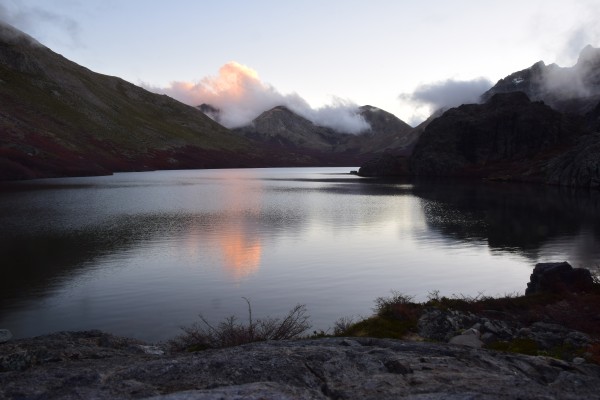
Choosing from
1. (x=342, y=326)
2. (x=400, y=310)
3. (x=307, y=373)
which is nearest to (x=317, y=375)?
(x=307, y=373)

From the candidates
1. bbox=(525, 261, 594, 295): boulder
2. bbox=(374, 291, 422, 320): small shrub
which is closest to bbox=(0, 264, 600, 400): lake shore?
bbox=(374, 291, 422, 320): small shrub

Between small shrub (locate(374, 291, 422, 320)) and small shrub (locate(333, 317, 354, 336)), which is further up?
small shrub (locate(374, 291, 422, 320))

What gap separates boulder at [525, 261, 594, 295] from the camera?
1078 inches

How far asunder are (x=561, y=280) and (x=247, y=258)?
24.0 m

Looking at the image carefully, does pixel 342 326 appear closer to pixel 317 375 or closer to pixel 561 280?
pixel 317 375

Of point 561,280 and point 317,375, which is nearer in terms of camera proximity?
point 317,375

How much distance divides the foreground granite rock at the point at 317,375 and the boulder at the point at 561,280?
60.5ft

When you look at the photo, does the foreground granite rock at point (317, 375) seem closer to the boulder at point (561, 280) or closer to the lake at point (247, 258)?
the lake at point (247, 258)

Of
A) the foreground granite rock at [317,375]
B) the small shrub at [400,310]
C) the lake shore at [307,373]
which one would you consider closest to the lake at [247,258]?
the small shrub at [400,310]

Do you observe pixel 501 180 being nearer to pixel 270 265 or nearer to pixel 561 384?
pixel 270 265

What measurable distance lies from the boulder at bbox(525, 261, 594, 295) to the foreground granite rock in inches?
726

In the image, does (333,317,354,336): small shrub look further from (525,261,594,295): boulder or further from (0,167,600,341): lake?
(525,261,594,295): boulder

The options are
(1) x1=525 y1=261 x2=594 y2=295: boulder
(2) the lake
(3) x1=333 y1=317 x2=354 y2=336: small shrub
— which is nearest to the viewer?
(3) x1=333 y1=317 x2=354 y2=336: small shrub

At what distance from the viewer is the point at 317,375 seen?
10266 millimetres
